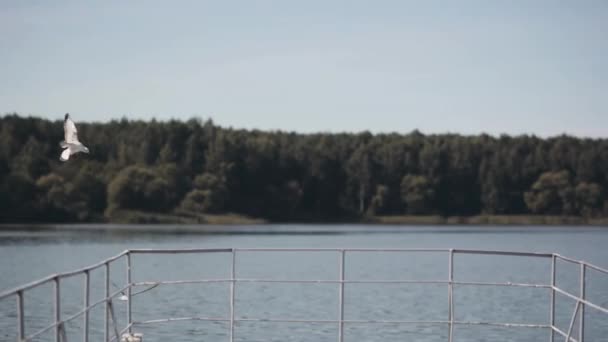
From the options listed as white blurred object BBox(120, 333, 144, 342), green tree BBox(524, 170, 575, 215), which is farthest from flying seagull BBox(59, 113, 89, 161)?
green tree BBox(524, 170, 575, 215)

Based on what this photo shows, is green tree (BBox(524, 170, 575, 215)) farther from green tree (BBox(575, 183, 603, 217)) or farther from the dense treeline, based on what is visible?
green tree (BBox(575, 183, 603, 217))

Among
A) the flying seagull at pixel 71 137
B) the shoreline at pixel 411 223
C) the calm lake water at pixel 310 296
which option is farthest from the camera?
the shoreline at pixel 411 223

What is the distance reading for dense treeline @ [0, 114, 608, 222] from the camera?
143m

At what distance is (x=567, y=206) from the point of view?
499 ft

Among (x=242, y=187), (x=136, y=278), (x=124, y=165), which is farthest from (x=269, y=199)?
(x=136, y=278)

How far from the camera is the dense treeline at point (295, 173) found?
469ft

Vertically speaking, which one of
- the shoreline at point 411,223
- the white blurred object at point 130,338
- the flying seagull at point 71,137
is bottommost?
the shoreline at point 411,223

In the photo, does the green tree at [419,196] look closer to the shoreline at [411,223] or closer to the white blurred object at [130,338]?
the shoreline at [411,223]

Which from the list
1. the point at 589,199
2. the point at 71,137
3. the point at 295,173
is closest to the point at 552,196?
the point at 589,199

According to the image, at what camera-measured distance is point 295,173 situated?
164 meters

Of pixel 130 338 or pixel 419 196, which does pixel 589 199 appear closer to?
pixel 419 196

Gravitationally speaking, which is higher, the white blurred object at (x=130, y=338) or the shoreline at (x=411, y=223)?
the white blurred object at (x=130, y=338)

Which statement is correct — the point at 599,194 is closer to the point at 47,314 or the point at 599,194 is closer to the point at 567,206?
the point at 567,206

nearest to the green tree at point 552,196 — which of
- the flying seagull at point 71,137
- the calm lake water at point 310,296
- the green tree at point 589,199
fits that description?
the green tree at point 589,199
